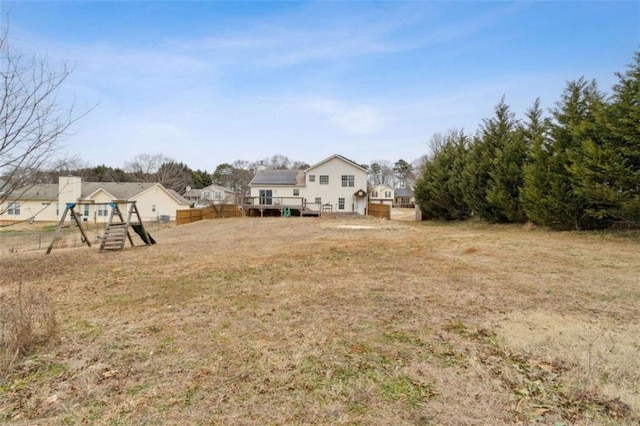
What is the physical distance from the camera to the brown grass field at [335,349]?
7.22 feet

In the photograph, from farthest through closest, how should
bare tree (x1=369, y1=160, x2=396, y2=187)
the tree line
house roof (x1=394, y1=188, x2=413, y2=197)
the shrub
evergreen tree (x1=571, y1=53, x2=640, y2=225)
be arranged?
bare tree (x1=369, y1=160, x2=396, y2=187) → house roof (x1=394, y1=188, x2=413, y2=197) → the tree line → evergreen tree (x1=571, y1=53, x2=640, y2=225) → the shrub

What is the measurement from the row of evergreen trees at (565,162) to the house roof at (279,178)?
Answer: 15.9m

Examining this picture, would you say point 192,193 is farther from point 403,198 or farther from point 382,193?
point 403,198

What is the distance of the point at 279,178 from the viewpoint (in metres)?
31.6

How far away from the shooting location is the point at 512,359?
2.90 metres

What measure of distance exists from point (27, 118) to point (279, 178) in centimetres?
2866

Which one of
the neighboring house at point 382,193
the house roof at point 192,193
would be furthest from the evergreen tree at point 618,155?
the house roof at point 192,193

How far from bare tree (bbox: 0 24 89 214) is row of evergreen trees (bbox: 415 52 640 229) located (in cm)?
1381

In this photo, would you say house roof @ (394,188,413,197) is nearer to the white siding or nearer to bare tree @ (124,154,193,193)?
the white siding

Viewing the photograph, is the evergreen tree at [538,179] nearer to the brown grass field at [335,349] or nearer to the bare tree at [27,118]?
the brown grass field at [335,349]

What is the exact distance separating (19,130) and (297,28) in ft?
36.9

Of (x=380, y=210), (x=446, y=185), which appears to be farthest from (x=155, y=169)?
(x=446, y=185)

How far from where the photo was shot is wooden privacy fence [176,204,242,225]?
2312cm

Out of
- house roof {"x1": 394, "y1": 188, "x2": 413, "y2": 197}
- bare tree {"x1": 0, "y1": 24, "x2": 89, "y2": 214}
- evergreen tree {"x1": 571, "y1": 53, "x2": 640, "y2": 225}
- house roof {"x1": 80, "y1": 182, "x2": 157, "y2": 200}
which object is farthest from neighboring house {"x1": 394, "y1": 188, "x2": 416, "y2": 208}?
bare tree {"x1": 0, "y1": 24, "x2": 89, "y2": 214}
